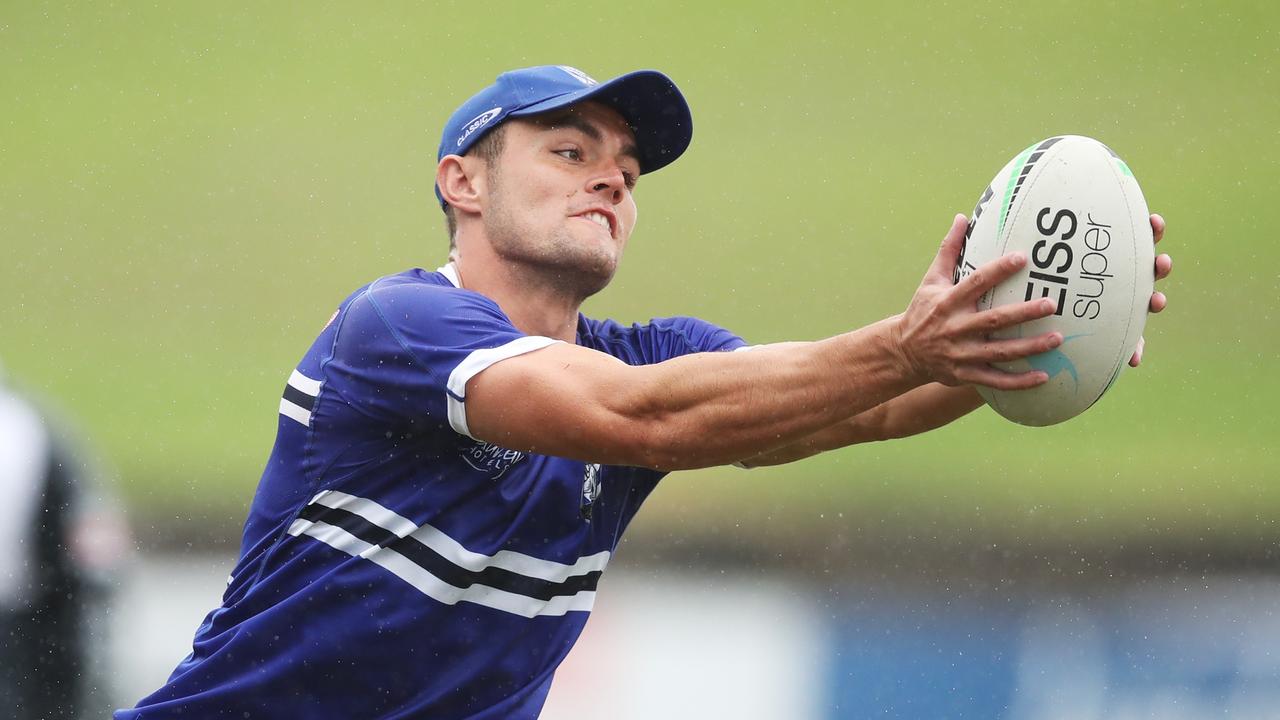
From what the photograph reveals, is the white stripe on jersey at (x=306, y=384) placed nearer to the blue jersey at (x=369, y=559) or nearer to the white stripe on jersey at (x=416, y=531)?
the blue jersey at (x=369, y=559)

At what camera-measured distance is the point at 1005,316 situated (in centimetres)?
224

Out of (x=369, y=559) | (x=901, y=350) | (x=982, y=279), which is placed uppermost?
(x=982, y=279)

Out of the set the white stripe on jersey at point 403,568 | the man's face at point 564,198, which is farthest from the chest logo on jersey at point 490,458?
the man's face at point 564,198

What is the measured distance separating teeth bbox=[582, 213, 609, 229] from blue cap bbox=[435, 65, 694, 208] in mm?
266

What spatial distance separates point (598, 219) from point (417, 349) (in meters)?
0.75

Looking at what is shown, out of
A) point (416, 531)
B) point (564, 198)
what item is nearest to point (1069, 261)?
point (564, 198)

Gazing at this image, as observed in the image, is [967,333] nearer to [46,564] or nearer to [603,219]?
[603,219]

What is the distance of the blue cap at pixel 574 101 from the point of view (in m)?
3.22

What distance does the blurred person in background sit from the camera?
479 centimetres

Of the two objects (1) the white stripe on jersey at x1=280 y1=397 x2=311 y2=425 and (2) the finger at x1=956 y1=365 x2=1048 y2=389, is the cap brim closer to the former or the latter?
(1) the white stripe on jersey at x1=280 y1=397 x2=311 y2=425

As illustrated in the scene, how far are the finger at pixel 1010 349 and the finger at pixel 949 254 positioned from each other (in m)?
0.16

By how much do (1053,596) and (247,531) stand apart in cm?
577

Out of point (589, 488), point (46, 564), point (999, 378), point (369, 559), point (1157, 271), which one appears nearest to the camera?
point (999, 378)

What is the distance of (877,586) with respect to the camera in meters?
7.98
